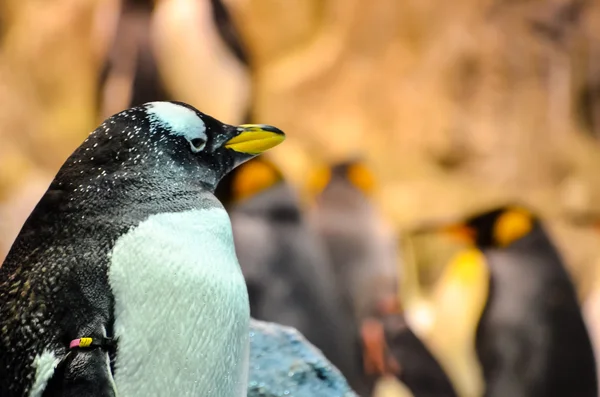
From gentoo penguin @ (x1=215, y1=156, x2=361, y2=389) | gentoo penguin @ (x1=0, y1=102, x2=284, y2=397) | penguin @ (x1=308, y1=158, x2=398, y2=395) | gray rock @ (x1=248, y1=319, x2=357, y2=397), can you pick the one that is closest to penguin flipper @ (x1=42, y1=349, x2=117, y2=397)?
gentoo penguin @ (x1=0, y1=102, x2=284, y2=397)

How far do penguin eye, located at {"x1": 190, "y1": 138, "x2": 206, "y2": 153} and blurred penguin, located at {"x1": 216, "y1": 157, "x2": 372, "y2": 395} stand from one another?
1056mm

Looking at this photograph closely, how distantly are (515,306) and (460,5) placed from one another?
1.55 meters

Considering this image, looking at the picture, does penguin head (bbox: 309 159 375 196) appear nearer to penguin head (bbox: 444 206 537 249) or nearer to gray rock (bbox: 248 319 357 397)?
penguin head (bbox: 444 206 537 249)

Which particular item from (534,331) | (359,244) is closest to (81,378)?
(534,331)

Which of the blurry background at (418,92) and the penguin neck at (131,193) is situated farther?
the blurry background at (418,92)

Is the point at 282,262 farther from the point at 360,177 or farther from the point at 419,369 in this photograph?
the point at 360,177

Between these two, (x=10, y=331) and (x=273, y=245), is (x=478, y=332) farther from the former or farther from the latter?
(x=10, y=331)

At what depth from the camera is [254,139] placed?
89cm

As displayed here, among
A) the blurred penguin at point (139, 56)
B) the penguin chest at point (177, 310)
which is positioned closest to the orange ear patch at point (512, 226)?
the blurred penguin at point (139, 56)

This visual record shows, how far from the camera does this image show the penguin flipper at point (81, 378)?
65 centimetres

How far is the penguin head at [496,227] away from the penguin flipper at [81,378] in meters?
1.98

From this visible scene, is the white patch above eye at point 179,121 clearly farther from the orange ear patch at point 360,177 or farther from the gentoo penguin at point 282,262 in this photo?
the orange ear patch at point 360,177

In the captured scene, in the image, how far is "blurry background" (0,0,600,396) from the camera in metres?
3.09

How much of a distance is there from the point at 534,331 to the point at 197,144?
66.1 inches
